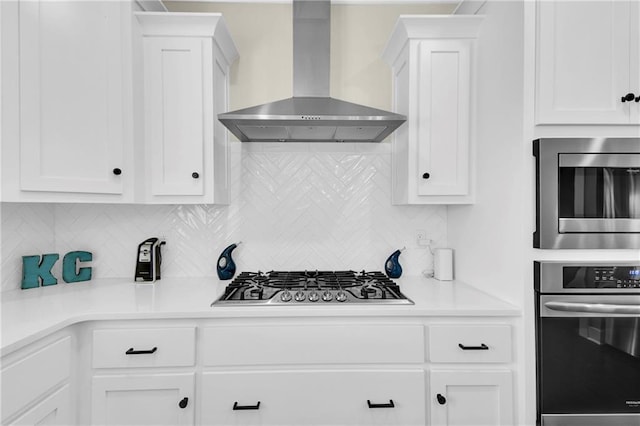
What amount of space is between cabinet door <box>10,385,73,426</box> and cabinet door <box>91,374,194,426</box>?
3.5 inches

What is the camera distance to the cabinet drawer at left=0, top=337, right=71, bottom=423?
3.64 feet

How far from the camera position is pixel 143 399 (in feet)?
4.79

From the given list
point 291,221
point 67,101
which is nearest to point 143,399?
point 291,221

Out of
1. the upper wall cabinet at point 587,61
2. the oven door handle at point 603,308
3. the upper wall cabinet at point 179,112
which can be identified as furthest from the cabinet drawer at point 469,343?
the upper wall cabinet at point 179,112

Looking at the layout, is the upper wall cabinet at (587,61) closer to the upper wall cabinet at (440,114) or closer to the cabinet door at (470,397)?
the upper wall cabinet at (440,114)

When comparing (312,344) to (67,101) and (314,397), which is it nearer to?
(314,397)

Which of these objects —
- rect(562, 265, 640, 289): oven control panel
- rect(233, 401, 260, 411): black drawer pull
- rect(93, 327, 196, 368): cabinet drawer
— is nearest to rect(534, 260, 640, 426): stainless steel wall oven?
rect(562, 265, 640, 289): oven control panel

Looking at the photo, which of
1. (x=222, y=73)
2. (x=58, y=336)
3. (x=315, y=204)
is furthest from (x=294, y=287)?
(x=222, y=73)

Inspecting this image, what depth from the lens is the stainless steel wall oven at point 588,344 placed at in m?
1.42

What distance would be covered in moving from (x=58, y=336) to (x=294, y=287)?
3.23ft

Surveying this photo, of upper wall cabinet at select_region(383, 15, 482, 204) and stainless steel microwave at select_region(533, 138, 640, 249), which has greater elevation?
upper wall cabinet at select_region(383, 15, 482, 204)

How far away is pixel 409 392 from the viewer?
1.50m

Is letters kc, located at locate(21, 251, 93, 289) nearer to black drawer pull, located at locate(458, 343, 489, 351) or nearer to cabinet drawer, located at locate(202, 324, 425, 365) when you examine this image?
cabinet drawer, located at locate(202, 324, 425, 365)

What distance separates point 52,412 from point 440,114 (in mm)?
2133
